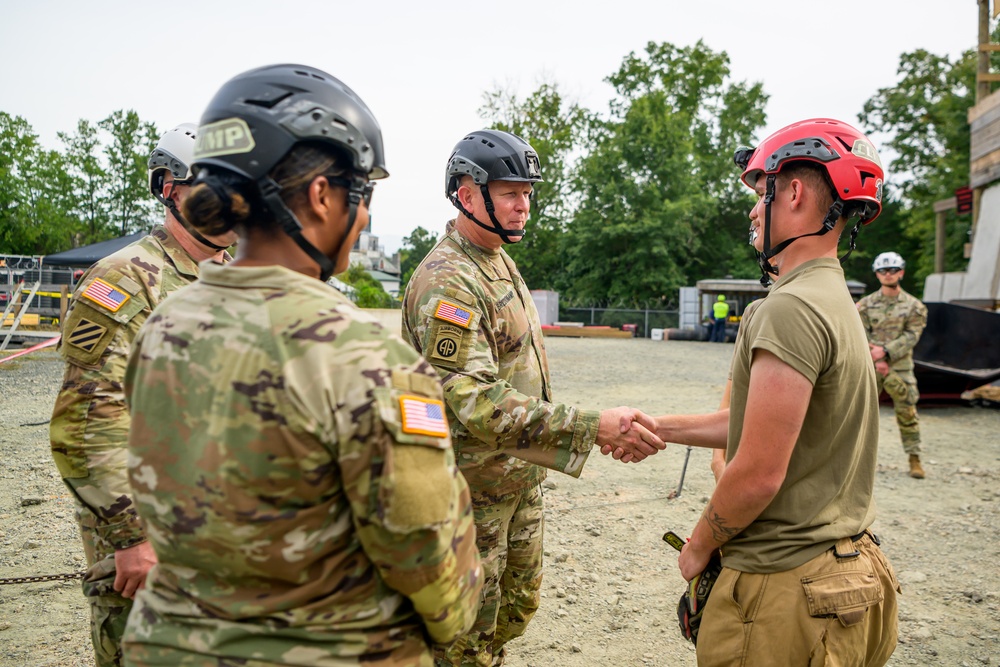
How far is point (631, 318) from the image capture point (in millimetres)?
39188

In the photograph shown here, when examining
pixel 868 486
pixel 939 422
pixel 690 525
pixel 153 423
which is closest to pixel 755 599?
pixel 868 486

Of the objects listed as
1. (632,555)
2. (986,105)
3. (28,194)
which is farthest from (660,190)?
(632,555)

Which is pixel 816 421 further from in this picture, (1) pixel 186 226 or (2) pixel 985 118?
(2) pixel 985 118

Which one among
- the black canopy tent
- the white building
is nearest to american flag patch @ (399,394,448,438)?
the black canopy tent

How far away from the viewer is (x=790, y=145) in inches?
102

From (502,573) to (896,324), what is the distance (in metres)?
8.75

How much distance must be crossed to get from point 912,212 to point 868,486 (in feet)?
150

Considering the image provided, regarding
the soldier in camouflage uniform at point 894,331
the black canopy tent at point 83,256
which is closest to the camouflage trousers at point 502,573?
the soldier in camouflage uniform at point 894,331

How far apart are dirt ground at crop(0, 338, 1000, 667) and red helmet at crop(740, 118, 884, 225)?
312cm

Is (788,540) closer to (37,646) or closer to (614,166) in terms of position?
(37,646)

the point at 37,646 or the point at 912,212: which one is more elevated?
the point at 912,212

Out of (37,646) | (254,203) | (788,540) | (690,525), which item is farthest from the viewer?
(690,525)

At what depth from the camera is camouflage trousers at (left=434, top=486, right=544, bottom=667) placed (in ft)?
12.0

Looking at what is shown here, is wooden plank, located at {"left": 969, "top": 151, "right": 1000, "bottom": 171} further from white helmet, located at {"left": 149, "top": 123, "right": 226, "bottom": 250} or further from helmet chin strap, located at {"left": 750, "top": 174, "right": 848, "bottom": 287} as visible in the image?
white helmet, located at {"left": 149, "top": 123, "right": 226, "bottom": 250}
